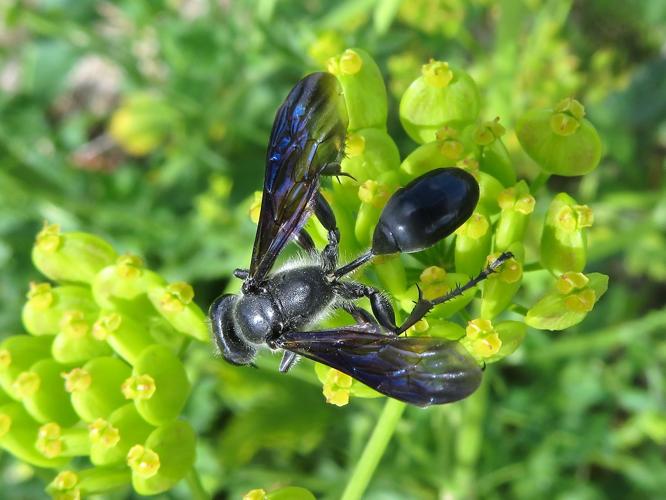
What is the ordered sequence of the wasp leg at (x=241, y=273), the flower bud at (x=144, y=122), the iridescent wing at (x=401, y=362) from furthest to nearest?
the flower bud at (x=144, y=122), the wasp leg at (x=241, y=273), the iridescent wing at (x=401, y=362)

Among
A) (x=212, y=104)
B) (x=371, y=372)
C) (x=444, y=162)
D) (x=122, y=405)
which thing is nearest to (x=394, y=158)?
(x=444, y=162)

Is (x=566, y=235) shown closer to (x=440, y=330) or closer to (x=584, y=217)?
(x=584, y=217)

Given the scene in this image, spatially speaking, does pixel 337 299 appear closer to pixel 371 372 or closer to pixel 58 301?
pixel 371 372

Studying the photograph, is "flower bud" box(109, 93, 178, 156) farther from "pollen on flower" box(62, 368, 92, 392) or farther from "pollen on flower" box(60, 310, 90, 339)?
"pollen on flower" box(62, 368, 92, 392)

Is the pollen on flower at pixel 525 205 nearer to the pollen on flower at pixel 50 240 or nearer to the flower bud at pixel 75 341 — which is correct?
the flower bud at pixel 75 341

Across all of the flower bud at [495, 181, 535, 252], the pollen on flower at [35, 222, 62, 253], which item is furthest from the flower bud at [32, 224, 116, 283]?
the flower bud at [495, 181, 535, 252]

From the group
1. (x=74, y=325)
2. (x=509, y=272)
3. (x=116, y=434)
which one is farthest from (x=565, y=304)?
(x=74, y=325)

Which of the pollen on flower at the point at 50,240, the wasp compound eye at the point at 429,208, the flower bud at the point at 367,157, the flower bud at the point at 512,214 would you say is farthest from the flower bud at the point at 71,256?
the flower bud at the point at 512,214
